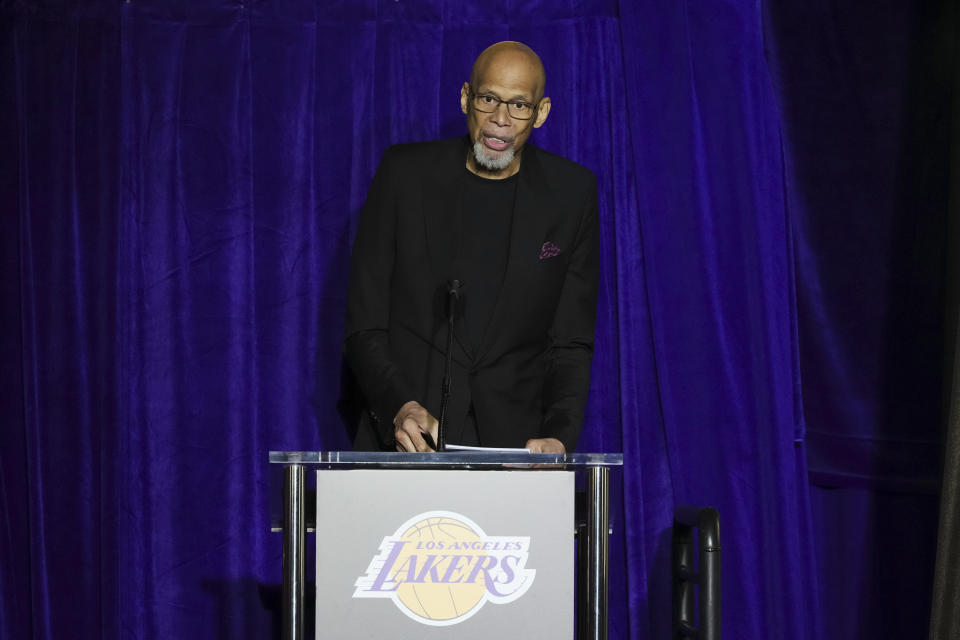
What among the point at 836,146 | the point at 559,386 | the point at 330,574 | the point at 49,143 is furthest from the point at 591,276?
the point at 49,143

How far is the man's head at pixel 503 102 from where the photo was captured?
8.79 feet

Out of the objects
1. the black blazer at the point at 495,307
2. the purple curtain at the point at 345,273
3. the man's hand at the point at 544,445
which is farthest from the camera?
the purple curtain at the point at 345,273

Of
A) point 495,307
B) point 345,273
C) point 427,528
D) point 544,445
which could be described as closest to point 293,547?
point 427,528

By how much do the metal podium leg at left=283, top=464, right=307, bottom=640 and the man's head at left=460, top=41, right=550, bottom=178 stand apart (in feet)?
4.25

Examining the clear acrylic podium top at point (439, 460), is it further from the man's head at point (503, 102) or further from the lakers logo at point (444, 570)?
the man's head at point (503, 102)

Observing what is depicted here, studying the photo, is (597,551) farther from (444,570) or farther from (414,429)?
(414,429)

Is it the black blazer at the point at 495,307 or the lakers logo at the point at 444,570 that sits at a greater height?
the black blazer at the point at 495,307

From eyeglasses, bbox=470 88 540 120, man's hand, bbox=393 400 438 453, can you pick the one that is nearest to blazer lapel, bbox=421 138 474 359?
eyeglasses, bbox=470 88 540 120

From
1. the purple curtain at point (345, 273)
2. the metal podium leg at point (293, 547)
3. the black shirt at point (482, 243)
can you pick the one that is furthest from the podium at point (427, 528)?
the purple curtain at point (345, 273)

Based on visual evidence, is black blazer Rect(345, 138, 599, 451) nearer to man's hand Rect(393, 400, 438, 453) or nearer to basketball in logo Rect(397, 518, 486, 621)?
man's hand Rect(393, 400, 438, 453)

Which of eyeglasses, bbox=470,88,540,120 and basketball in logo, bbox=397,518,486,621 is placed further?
eyeglasses, bbox=470,88,540,120

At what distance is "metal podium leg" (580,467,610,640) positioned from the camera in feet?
5.62

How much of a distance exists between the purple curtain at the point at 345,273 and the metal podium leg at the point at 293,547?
1.72 meters

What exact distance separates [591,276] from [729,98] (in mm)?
971
